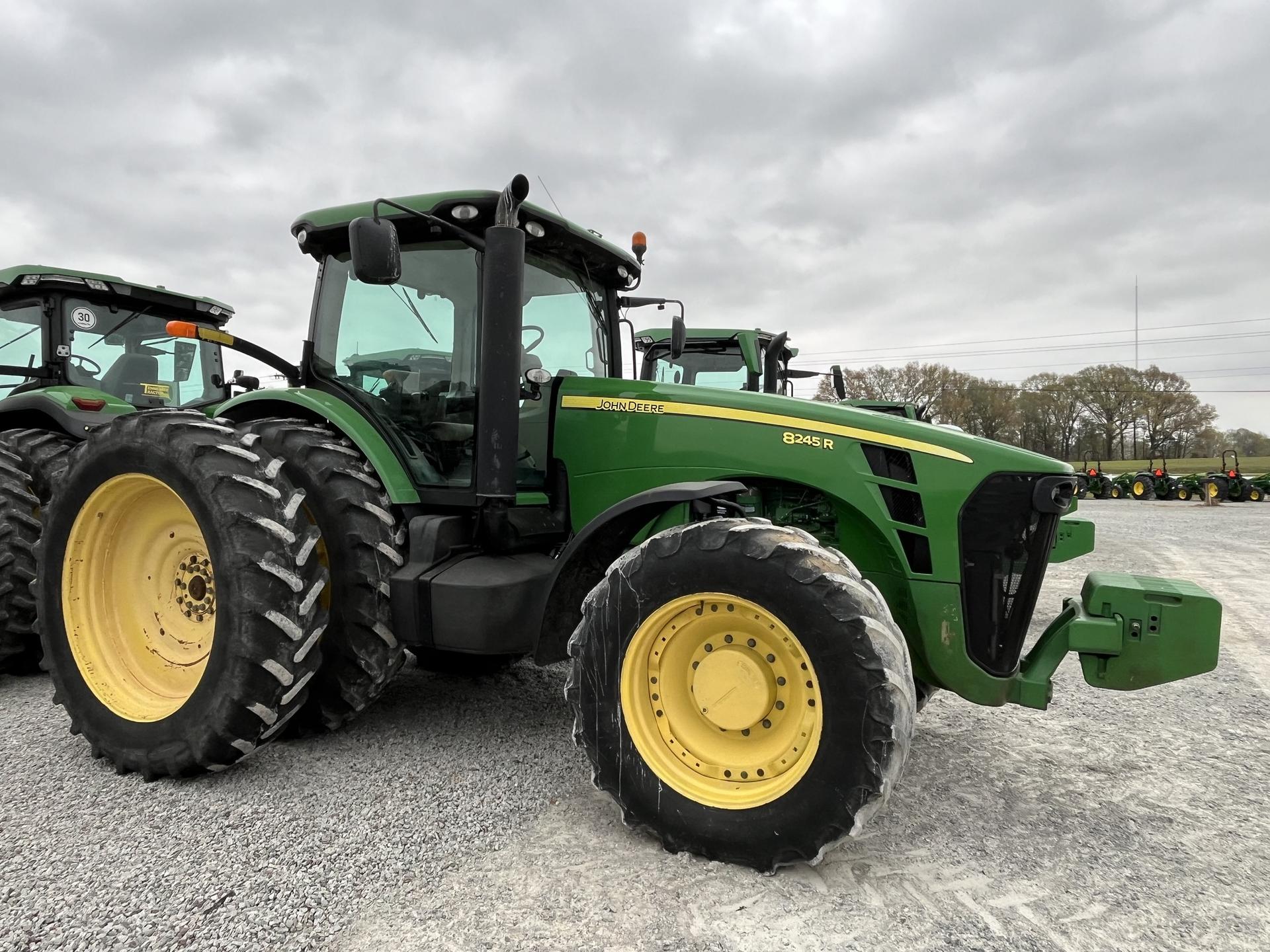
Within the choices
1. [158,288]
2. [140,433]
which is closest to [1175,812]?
[140,433]

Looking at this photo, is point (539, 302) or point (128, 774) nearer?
point (128, 774)

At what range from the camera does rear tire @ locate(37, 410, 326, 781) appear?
2.81 m

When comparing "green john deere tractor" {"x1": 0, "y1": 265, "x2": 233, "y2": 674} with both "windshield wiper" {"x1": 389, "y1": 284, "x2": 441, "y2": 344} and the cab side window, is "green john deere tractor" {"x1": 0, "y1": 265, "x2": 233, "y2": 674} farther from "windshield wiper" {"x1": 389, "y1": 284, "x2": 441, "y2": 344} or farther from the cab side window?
"windshield wiper" {"x1": 389, "y1": 284, "x2": 441, "y2": 344}

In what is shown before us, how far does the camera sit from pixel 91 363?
5645 mm

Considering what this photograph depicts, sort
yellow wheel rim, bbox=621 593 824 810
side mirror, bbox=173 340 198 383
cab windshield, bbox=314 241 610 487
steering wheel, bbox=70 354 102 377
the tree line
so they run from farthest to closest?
the tree line
side mirror, bbox=173 340 198 383
steering wheel, bbox=70 354 102 377
cab windshield, bbox=314 241 610 487
yellow wheel rim, bbox=621 593 824 810

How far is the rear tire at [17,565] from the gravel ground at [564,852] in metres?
0.59

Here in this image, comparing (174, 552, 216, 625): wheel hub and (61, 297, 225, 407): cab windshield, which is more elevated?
(61, 297, 225, 407): cab windshield

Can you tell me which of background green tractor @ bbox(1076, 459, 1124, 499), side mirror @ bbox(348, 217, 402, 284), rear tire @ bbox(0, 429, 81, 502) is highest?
side mirror @ bbox(348, 217, 402, 284)

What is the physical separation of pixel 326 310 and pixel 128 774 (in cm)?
208

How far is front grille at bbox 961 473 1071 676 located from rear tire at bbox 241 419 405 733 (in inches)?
83.7

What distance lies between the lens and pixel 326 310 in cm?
371

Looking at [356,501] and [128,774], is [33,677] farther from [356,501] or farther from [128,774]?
[356,501]

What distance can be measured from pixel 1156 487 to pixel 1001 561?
76.9 ft

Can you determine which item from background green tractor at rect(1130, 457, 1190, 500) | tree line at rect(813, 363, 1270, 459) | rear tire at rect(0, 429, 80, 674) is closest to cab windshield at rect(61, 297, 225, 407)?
rear tire at rect(0, 429, 80, 674)
